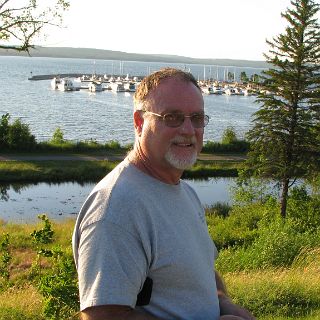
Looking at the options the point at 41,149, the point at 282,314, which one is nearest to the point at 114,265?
the point at 282,314

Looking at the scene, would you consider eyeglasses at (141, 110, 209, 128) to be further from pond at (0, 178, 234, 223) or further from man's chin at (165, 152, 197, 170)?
pond at (0, 178, 234, 223)

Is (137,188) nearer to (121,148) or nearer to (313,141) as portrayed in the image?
(313,141)

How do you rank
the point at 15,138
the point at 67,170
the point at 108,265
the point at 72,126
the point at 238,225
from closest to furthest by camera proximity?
the point at 108,265 → the point at 238,225 → the point at 67,170 → the point at 15,138 → the point at 72,126

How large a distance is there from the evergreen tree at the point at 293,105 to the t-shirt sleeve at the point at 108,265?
22.5 meters

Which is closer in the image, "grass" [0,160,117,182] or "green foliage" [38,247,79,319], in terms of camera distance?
"green foliage" [38,247,79,319]

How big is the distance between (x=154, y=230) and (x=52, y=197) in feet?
88.0

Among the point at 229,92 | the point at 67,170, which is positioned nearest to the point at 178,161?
the point at 67,170

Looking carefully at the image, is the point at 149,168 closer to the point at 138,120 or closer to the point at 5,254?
the point at 138,120

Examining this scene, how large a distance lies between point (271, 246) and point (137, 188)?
7.79 meters

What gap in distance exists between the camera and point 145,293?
6.93 ft

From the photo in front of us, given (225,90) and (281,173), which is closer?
(281,173)

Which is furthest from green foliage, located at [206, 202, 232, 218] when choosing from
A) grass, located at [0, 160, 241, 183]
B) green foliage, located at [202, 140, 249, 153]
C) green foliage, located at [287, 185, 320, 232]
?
green foliage, located at [202, 140, 249, 153]

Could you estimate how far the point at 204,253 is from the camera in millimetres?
2412

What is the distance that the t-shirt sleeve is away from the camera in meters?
1.94
